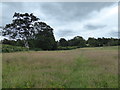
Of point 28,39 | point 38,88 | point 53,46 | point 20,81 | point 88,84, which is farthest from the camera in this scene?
point 53,46

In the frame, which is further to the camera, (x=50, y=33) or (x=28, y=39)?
(x=50, y=33)

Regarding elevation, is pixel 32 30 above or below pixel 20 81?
above

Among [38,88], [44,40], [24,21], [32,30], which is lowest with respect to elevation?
[38,88]

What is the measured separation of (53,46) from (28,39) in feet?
29.9

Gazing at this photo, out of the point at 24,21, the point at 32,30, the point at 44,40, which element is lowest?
the point at 44,40

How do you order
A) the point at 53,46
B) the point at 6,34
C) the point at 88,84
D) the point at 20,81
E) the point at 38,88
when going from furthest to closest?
1. the point at 53,46
2. the point at 6,34
3. the point at 20,81
4. the point at 88,84
5. the point at 38,88

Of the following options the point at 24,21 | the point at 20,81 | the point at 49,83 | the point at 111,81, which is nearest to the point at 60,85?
the point at 49,83

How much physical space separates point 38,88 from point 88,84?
1700 mm

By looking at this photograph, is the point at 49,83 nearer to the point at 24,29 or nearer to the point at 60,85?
the point at 60,85

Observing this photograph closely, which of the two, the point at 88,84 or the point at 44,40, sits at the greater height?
the point at 44,40

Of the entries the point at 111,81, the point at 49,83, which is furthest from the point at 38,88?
the point at 111,81

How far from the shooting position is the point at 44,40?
43.8 metres

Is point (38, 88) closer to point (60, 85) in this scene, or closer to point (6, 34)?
point (60, 85)

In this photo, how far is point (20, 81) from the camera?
4.89 metres
